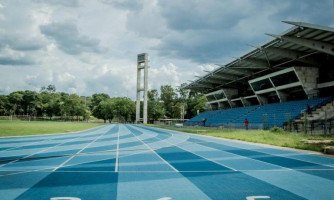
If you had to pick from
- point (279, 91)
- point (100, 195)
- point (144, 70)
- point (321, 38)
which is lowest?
point (100, 195)

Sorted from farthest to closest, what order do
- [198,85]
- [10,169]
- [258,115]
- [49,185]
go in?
1. [198,85]
2. [258,115]
3. [10,169]
4. [49,185]

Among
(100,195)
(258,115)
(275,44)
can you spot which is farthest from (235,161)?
(258,115)

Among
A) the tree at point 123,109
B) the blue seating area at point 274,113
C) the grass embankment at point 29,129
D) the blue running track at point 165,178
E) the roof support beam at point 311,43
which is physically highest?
the roof support beam at point 311,43

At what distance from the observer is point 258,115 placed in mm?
41531

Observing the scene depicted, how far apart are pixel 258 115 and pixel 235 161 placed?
3162 centimetres

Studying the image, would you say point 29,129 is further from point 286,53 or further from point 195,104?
point 195,104

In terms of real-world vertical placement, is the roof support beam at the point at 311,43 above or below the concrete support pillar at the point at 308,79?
above

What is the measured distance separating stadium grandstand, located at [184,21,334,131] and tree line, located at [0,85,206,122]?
169 feet

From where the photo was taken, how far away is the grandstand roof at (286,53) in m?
27.3

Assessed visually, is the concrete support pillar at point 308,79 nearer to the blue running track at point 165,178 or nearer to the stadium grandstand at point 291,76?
the stadium grandstand at point 291,76

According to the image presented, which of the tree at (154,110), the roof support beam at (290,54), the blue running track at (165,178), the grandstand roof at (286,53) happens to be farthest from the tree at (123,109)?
the blue running track at (165,178)

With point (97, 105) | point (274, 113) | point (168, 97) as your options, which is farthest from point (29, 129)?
point (97, 105)

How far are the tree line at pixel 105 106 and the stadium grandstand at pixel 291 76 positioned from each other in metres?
51.5

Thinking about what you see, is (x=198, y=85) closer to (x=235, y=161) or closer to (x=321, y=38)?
(x=321, y=38)
